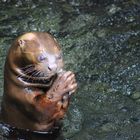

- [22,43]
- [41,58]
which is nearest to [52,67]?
[41,58]

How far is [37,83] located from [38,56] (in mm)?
215

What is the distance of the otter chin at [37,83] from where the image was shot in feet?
15.1

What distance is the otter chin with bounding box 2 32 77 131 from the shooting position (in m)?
4.59

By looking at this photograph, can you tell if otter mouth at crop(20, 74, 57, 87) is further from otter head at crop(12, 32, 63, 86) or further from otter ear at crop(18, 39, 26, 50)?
otter ear at crop(18, 39, 26, 50)

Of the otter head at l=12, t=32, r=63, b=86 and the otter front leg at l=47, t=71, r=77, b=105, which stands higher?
the otter head at l=12, t=32, r=63, b=86

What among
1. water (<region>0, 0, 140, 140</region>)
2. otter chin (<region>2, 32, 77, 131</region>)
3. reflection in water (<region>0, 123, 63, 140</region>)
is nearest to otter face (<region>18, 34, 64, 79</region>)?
otter chin (<region>2, 32, 77, 131</region>)

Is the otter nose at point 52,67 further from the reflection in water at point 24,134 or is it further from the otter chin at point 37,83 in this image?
the reflection in water at point 24,134

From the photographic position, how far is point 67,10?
7.35 m

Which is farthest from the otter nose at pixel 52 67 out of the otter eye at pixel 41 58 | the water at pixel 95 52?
the water at pixel 95 52

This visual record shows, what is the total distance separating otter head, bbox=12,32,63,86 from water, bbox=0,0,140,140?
68cm

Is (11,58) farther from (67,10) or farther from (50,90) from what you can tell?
(67,10)

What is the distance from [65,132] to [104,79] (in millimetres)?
965

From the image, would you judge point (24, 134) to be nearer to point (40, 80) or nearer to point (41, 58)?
point (40, 80)

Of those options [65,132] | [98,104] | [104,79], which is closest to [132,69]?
[104,79]
